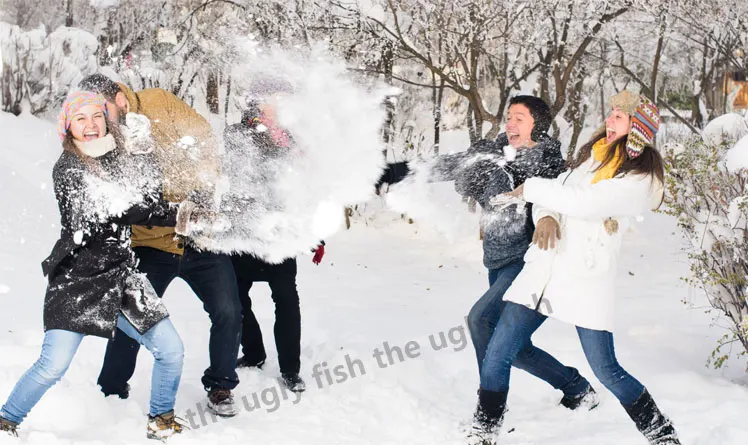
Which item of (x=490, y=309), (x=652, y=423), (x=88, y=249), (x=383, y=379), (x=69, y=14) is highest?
(x=69, y=14)

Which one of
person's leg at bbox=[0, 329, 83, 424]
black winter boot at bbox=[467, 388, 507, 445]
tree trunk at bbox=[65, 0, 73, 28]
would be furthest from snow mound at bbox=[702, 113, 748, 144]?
tree trunk at bbox=[65, 0, 73, 28]

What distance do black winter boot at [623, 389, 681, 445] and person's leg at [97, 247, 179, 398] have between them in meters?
2.19

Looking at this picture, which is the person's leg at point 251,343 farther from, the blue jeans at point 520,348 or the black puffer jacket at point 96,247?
the blue jeans at point 520,348

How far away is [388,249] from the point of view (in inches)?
431

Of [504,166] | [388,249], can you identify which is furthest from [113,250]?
[388,249]

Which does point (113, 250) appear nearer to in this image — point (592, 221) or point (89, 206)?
point (89, 206)

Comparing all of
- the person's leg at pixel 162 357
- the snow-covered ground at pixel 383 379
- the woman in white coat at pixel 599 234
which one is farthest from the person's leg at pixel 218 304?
the woman in white coat at pixel 599 234

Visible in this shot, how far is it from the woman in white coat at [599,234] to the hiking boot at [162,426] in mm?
1639

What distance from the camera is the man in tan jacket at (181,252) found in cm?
341

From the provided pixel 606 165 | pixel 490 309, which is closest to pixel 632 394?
pixel 490 309

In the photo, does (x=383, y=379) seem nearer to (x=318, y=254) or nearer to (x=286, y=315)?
(x=286, y=315)

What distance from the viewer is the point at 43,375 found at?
295 centimetres

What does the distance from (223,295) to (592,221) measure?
177cm

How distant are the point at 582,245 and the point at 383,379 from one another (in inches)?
63.7
